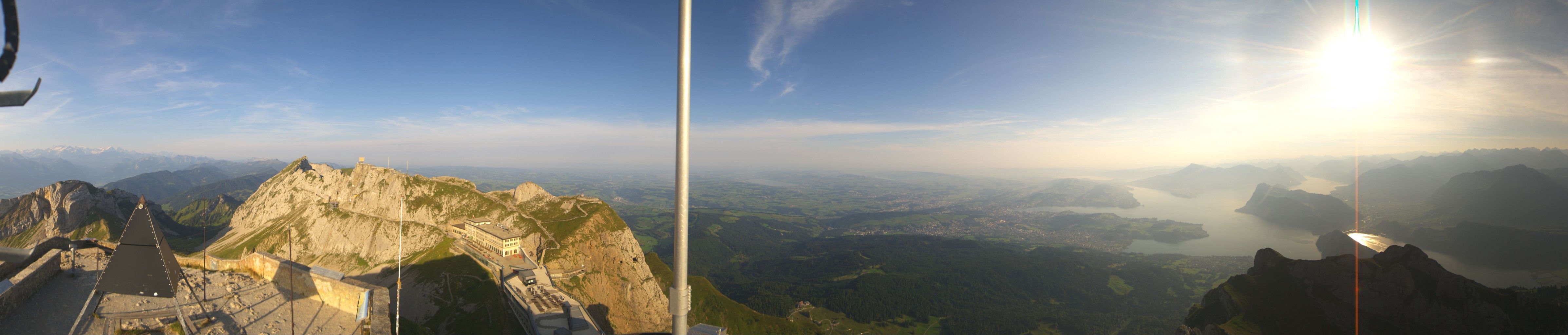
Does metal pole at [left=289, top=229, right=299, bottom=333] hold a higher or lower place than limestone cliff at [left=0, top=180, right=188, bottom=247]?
higher

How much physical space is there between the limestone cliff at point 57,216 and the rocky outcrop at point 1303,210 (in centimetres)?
22721

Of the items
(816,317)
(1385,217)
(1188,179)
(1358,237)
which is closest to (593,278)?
(816,317)

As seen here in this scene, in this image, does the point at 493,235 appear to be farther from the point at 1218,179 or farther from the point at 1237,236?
the point at 1218,179

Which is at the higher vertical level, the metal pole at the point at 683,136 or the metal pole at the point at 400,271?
the metal pole at the point at 683,136

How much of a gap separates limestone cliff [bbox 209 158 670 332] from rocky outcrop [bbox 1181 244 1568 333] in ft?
210

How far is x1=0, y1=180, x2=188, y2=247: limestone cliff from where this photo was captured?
84.4m

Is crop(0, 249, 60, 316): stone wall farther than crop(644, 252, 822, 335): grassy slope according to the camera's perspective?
No

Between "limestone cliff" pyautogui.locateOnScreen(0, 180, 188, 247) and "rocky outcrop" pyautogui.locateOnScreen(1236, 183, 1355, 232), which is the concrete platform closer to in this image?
"limestone cliff" pyautogui.locateOnScreen(0, 180, 188, 247)

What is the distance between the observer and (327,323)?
1124 centimetres

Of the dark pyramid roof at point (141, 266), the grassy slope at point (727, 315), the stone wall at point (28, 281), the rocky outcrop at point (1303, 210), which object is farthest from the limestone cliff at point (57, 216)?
the rocky outcrop at point (1303, 210)

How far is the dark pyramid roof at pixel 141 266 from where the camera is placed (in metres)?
9.67

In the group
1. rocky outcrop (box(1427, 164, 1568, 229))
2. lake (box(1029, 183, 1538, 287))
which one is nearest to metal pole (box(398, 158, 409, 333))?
lake (box(1029, 183, 1538, 287))

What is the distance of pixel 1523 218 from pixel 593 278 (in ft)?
419

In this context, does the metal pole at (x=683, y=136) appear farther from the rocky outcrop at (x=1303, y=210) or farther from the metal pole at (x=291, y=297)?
the rocky outcrop at (x=1303, y=210)
